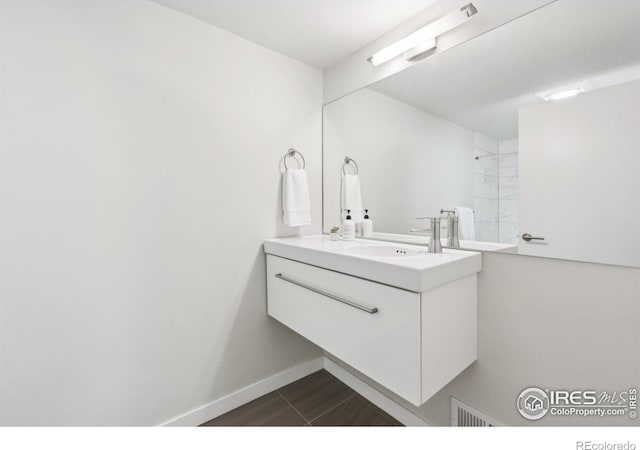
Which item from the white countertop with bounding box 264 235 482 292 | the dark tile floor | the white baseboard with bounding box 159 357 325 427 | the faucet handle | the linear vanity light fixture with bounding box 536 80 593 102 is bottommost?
the dark tile floor

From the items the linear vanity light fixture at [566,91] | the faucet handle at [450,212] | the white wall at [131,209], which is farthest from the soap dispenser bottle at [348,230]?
the linear vanity light fixture at [566,91]

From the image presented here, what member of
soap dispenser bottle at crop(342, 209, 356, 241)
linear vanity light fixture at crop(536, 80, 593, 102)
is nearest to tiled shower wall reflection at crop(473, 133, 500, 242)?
linear vanity light fixture at crop(536, 80, 593, 102)

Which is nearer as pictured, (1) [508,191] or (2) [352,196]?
(1) [508,191]

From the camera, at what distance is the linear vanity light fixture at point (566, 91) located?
1.02 meters

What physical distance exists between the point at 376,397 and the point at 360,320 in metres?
0.80

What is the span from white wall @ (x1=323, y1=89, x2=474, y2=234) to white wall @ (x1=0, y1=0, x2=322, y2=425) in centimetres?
40

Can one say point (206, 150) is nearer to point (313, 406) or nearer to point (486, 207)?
point (486, 207)

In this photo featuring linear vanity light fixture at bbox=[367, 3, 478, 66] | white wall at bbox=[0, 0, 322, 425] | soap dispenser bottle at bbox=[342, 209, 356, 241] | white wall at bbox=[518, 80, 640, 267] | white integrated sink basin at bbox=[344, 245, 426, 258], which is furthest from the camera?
soap dispenser bottle at bbox=[342, 209, 356, 241]

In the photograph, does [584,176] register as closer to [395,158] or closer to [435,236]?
[435,236]

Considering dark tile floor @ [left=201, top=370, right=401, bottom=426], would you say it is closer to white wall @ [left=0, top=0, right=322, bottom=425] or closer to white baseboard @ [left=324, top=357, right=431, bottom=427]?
white baseboard @ [left=324, top=357, right=431, bottom=427]

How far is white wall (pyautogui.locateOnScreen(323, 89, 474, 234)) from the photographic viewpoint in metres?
1.43

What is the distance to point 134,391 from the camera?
1395 millimetres

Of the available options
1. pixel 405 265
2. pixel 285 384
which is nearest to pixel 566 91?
pixel 405 265

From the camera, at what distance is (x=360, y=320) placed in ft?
4.01
